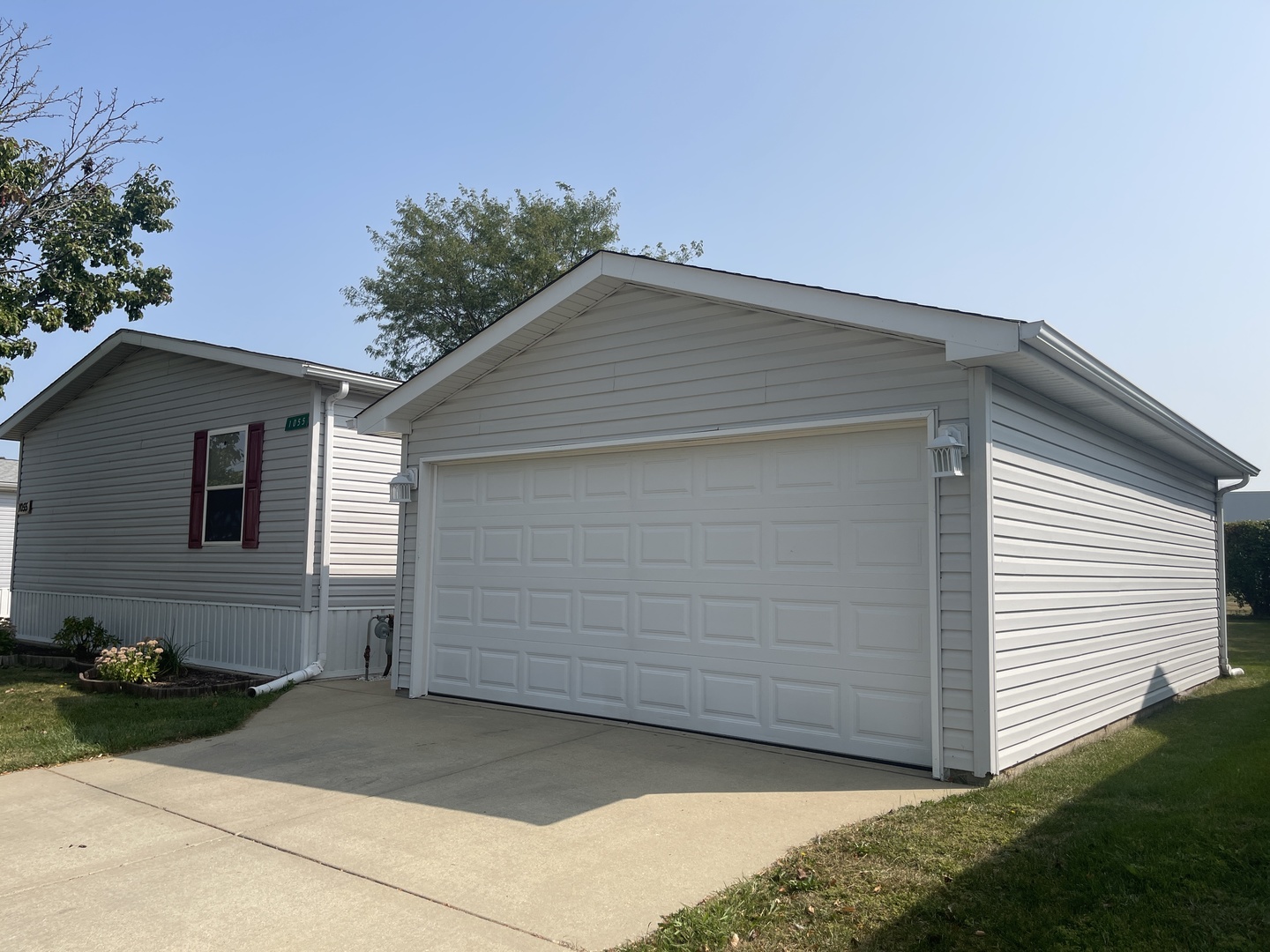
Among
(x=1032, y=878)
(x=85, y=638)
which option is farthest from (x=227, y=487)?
(x=1032, y=878)

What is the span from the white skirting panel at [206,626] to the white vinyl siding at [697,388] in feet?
7.69

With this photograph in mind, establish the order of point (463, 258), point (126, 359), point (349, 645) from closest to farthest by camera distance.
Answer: point (349, 645), point (126, 359), point (463, 258)

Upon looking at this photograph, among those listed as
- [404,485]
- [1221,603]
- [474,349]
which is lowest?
[1221,603]

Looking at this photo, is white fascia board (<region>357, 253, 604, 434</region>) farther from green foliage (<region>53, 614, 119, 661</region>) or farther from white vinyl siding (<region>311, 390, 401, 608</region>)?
green foliage (<region>53, 614, 119, 661</region>)

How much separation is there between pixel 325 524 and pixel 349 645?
5.07 ft

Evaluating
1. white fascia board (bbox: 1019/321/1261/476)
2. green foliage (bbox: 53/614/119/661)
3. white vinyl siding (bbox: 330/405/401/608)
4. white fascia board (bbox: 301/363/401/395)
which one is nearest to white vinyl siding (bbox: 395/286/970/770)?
white fascia board (bbox: 1019/321/1261/476)

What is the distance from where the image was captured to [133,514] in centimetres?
1357

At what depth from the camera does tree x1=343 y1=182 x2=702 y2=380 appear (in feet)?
97.3

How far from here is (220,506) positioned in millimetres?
12227

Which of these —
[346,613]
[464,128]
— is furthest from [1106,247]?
[346,613]

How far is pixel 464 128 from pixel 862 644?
11.2 m

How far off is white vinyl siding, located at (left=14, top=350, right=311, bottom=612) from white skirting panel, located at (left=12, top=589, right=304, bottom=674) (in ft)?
0.49

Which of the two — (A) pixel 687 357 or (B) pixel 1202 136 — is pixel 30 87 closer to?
(A) pixel 687 357

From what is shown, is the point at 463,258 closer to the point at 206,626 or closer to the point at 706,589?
the point at 206,626
